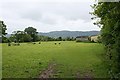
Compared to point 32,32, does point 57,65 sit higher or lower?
lower

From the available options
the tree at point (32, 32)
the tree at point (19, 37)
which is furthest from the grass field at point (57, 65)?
the tree at point (32, 32)

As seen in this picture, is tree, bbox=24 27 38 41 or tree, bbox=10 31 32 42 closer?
tree, bbox=10 31 32 42

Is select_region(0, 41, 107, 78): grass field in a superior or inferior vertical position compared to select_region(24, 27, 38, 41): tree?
inferior

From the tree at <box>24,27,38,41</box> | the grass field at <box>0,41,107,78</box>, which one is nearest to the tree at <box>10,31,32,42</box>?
the tree at <box>24,27,38,41</box>

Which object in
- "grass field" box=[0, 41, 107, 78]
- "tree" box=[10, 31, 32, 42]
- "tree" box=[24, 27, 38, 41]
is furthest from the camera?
"tree" box=[24, 27, 38, 41]

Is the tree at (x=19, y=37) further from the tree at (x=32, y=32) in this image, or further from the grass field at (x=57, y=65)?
the grass field at (x=57, y=65)

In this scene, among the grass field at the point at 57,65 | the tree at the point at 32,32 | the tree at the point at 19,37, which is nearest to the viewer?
the grass field at the point at 57,65

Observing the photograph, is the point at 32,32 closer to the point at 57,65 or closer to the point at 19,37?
the point at 19,37

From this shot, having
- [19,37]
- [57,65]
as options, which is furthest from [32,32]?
[57,65]

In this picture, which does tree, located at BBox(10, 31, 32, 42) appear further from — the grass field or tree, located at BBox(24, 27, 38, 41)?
the grass field

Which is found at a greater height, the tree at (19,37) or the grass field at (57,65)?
the tree at (19,37)

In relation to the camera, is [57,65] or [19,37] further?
[19,37]

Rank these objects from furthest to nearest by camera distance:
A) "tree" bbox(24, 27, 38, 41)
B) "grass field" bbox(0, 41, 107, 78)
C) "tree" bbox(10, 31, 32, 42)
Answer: "tree" bbox(24, 27, 38, 41) → "tree" bbox(10, 31, 32, 42) → "grass field" bbox(0, 41, 107, 78)

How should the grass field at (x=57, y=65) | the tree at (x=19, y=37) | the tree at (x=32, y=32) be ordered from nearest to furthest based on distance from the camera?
the grass field at (x=57, y=65) → the tree at (x=19, y=37) → the tree at (x=32, y=32)
